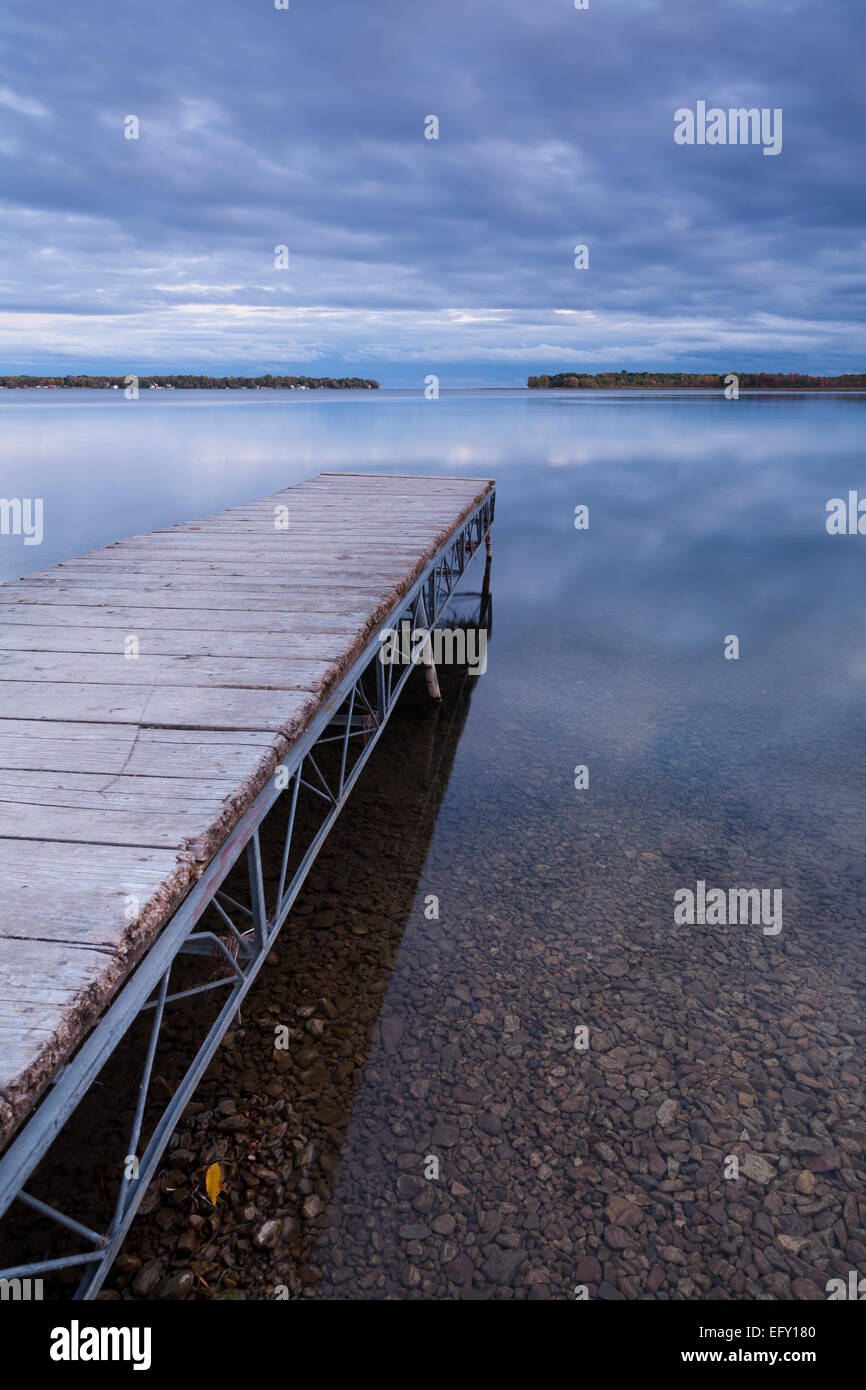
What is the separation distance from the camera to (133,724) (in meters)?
3.94

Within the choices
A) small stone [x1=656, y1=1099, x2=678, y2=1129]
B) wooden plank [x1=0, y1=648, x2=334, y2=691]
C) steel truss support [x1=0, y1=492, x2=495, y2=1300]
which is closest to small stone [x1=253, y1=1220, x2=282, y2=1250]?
steel truss support [x1=0, y1=492, x2=495, y2=1300]

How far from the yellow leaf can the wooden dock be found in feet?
5.83

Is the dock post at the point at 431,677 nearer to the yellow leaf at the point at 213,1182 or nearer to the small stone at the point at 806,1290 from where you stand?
the yellow leaf at the point at 213,1182

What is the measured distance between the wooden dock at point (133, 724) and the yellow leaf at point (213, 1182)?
1777mm

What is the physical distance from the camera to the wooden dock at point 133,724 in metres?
Answer: 2.36

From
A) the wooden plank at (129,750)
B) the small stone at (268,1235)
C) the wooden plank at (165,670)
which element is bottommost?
the small stone at (268,1235)

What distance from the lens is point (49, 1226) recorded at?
343cm

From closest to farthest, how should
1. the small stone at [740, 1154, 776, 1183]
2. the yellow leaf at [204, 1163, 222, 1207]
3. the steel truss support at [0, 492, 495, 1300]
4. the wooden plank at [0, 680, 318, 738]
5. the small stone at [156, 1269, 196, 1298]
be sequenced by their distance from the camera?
the steel truss support at [0, 492, 495, 1300]
the small stone at [156, 1269, 196, 1298]
the yellow leaf at [204, 1163, 222, 1207]
the small stone at [740, 1154, 776, 1183]
the wooden plank at [0, 680, 318, 738]

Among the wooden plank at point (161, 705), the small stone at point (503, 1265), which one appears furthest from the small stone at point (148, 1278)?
the wooden plank at point (161, 705)

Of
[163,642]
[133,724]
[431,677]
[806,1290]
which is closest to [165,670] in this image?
[163,642]

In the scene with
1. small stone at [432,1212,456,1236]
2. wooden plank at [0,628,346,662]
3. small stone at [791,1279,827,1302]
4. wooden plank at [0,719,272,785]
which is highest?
wooden plank at [0,628,346,662]

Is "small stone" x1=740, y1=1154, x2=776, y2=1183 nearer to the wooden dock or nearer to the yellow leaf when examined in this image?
the yellow leaf

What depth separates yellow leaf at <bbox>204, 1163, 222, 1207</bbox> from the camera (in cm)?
363

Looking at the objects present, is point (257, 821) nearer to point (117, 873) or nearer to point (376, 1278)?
point (117, 873)
